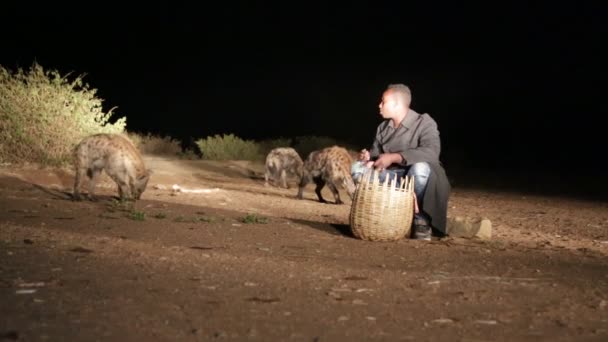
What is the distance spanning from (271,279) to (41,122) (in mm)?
9506

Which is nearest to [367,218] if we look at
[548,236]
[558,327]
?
[548,236]

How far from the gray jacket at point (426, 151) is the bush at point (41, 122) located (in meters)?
7.39

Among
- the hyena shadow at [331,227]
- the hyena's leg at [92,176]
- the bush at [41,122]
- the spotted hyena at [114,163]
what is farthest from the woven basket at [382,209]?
the bush at [41,122]

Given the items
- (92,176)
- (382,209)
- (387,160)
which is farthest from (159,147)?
(382,209)

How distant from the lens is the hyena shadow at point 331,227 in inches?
349

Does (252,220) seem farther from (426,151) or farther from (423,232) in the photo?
(426,151)

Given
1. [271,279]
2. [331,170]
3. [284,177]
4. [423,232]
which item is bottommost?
[271,279]

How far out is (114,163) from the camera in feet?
34.4

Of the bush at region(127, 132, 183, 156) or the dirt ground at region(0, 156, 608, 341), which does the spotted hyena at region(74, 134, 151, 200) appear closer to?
the dirt ground at region(0, 156, 608, 341)

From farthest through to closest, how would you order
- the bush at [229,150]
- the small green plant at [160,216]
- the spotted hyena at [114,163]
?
the bush at [229,150]
the spotted hyena at [114,163]
the small green plant at [160,216]

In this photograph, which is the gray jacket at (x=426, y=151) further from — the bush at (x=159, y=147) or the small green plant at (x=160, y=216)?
the bush at (x=159, y=147)

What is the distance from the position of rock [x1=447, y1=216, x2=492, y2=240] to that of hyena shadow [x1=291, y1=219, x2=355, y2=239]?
1.09 metres

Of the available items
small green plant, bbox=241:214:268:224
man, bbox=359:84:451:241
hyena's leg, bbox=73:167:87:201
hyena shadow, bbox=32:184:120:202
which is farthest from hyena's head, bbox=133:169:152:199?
man, bbox=359:84:451:241

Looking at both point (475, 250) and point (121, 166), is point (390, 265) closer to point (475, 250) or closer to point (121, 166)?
point (475, 250)
